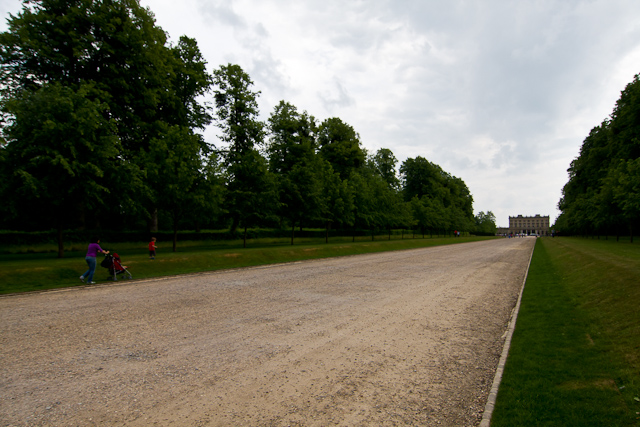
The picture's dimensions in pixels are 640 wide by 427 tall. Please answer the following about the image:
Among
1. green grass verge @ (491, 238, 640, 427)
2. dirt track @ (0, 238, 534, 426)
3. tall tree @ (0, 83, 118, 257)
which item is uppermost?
tall tree @ (0, 83, 118, 257)

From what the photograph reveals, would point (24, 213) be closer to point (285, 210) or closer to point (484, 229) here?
point (285, 210)

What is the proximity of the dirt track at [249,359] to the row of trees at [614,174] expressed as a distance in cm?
2908

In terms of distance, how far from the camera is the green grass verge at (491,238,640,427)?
372cm

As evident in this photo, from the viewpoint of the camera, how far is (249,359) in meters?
5.16

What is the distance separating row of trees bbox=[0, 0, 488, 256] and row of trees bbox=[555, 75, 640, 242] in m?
24.7

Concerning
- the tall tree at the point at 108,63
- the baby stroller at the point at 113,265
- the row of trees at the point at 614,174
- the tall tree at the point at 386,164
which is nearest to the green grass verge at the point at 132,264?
the baby stroller at the point at 113,265

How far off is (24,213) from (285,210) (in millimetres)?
18597

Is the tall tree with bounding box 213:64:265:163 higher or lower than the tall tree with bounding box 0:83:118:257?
higher

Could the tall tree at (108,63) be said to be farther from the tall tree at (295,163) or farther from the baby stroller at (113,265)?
the tall tree at (295,163)

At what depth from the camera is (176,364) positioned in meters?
4.98

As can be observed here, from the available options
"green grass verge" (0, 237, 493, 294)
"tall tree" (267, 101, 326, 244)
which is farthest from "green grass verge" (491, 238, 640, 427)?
"tall tree" (267, 101, 326, 244)

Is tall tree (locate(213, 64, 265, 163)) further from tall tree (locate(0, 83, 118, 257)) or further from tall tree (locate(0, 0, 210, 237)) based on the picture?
tall tree (locate(0, 83, 118, 257))

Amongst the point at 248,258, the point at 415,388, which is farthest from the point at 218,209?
the point at 415,388

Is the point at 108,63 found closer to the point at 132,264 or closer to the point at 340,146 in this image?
the point at 132,264
